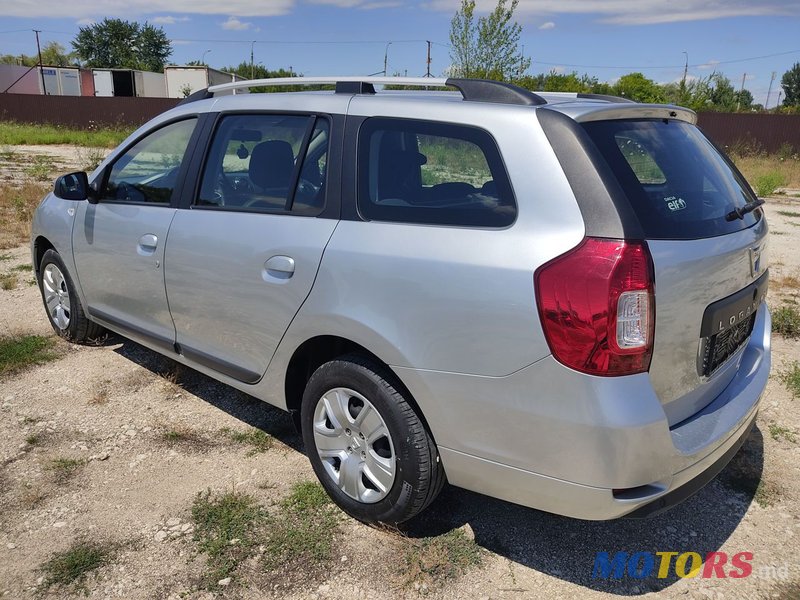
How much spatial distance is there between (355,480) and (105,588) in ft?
3.36

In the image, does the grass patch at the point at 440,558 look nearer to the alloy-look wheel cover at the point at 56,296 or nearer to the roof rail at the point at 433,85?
the roof rail at the point at 433,85

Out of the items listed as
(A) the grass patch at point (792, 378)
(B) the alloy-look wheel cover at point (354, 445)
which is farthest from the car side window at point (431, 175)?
(A) the grass patch at point (792, 378)

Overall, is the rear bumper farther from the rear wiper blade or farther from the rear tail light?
the rear wiper blade

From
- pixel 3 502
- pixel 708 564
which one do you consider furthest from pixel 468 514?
pixel 3 502

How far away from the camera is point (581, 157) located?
212 centimetres

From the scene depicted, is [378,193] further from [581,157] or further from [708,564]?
[708,564]

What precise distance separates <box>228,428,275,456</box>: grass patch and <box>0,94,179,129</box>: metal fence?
30.9 meters

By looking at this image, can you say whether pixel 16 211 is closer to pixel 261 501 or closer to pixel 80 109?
pixel 261 501

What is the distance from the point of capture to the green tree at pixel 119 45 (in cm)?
7531

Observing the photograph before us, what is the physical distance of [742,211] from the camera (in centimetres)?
260

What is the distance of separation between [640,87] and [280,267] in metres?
39.4

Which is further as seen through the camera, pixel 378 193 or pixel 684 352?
pixel 378 193

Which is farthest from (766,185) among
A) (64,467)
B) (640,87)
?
(640,87)

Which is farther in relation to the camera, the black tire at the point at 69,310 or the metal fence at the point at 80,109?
the metal fence at the point at 80,109
